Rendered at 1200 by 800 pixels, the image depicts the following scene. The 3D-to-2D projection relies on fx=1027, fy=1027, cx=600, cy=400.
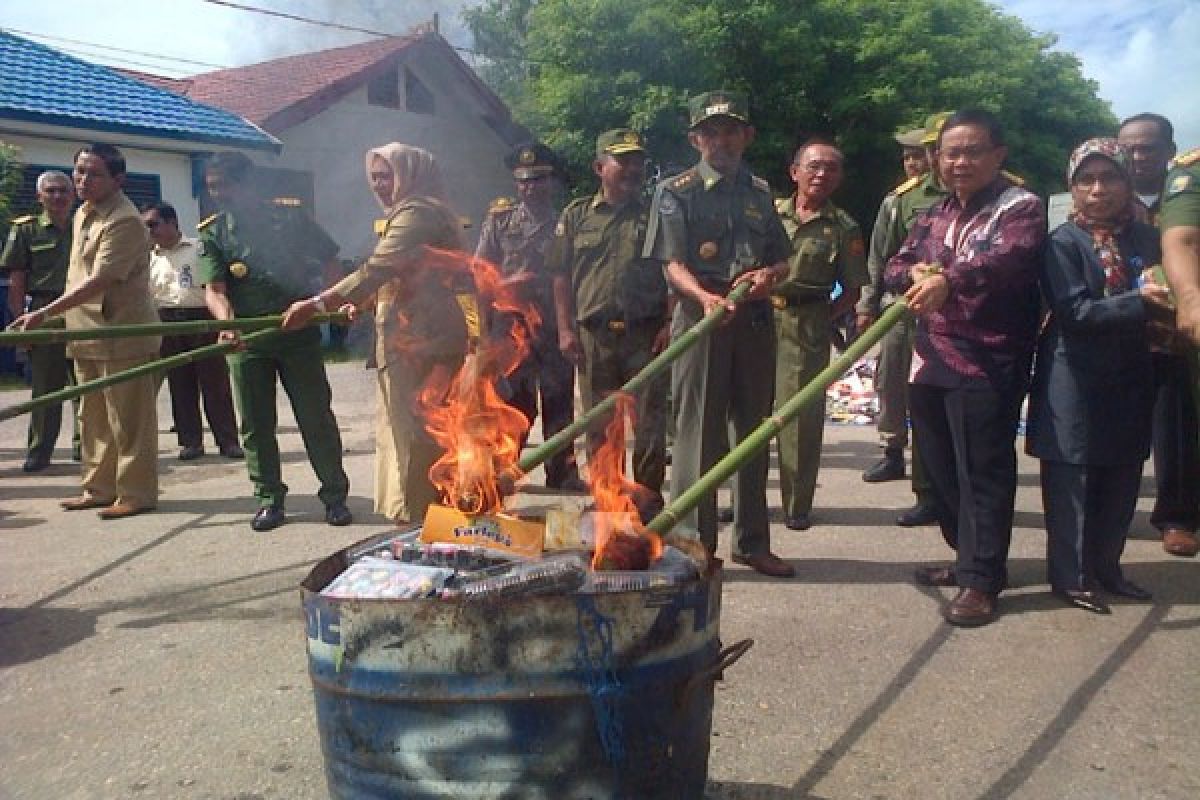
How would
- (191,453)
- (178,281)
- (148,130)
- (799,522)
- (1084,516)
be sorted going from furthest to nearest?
(148,130) → (191,453) → (178,281) → (799,522) → (1084,516)

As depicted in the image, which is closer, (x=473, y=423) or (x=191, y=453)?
(x=473, y=423)

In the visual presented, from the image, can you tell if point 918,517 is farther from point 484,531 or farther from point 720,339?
point 484,531

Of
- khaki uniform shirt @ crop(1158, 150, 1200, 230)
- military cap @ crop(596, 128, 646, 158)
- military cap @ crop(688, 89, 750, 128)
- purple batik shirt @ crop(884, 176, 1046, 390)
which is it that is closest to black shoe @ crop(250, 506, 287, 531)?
military cap @ crop(596, 128, 646, 158)

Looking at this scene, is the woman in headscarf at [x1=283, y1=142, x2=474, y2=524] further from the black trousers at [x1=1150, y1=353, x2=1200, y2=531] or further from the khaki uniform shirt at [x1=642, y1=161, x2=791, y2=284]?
the black trousers at [x1=1150, y1=353, x2=1200, y2=531]

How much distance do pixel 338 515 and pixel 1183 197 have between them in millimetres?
4354

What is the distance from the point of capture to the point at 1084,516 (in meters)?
4.13

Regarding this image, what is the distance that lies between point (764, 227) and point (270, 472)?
3.05m

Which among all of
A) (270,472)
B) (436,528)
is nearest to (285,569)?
(270,472)

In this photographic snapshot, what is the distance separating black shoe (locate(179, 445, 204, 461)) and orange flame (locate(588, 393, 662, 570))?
230 inches

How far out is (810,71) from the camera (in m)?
23.5

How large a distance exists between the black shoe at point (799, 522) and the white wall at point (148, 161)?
37.9 ft

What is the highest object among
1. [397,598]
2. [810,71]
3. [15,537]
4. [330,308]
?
[810,71]

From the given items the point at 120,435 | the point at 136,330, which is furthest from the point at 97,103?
the point at 136,330

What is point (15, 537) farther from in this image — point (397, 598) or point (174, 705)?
point (397, 598)
